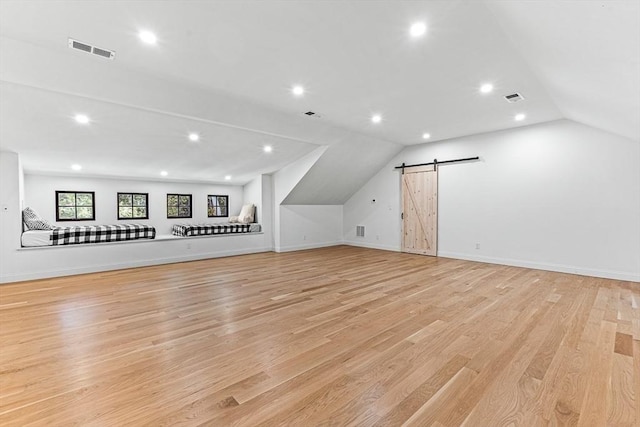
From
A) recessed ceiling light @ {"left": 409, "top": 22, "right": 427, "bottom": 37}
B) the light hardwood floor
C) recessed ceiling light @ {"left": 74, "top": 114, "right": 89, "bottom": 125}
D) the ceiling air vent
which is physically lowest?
the light hardwood floor

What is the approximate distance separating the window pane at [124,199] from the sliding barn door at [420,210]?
7.18 meters

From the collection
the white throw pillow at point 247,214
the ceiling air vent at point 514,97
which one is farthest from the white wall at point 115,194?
the ceiling air vent at point 514,97

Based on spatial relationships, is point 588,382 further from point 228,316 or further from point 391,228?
point 391,228

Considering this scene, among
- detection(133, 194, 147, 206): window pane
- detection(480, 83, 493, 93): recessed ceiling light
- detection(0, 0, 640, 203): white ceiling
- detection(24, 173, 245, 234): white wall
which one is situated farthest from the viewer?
detection(133, 194, 147, 206): window pane

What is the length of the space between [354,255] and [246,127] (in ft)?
13.2

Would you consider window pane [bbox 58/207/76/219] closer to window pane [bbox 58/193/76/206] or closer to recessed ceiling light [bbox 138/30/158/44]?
window pane [bbox 58/193/76/206]

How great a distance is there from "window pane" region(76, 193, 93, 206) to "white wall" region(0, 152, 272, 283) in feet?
0.48

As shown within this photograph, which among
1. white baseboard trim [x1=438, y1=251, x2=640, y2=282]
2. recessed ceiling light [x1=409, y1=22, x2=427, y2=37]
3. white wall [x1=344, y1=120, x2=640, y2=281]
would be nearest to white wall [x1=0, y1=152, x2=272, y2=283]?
white wall [x1=344, y1=120, x2=640, y2=281]

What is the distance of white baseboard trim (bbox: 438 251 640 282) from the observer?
4766 millimetres

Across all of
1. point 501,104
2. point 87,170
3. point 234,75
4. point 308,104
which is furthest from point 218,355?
point 87,170

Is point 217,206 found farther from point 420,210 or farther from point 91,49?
point 91,49

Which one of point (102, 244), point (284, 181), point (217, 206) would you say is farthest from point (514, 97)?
point (217, 206)

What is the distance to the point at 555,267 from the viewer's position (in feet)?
17.7

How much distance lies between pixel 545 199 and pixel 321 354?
18.1ft
